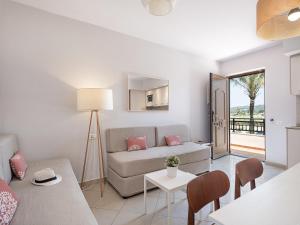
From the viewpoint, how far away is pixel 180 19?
2754 mm

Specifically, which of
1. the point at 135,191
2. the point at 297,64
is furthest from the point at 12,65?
the point at 297,64

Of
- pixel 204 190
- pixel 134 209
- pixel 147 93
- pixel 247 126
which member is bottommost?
pixel 134 209

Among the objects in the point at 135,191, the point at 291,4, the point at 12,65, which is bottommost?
the point at 135,191

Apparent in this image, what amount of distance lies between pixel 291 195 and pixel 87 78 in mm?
2873

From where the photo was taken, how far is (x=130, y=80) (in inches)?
132

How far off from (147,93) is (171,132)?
0.99 m

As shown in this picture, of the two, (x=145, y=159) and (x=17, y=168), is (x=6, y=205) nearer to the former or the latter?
(x=17, y=168)

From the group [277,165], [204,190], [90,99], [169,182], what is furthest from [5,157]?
[277,165]

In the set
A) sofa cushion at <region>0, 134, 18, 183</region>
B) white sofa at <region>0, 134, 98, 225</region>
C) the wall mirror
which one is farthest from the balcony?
sofa cushion at <region>0, 134, 18, 183</region>

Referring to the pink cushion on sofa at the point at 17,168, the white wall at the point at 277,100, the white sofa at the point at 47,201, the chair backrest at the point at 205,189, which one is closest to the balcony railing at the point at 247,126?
the white wall at the point at 277,100

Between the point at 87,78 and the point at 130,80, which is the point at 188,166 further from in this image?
the point at 87,78

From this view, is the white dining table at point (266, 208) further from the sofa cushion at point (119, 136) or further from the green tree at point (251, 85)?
the green tree at point (251, 85)

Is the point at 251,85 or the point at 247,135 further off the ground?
the point at 251,85

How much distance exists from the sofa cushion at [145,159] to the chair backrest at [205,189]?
4.93ft
